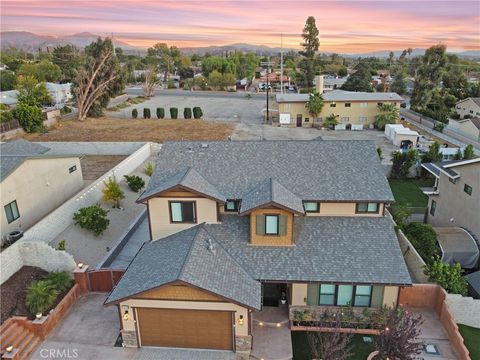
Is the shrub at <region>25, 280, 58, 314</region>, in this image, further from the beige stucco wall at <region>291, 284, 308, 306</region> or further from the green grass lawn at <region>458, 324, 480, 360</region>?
the green grass lawn at <region>458, 324, 480, 360</region>

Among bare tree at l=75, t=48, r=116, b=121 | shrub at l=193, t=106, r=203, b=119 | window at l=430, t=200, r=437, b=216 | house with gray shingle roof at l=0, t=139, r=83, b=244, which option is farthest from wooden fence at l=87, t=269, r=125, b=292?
shrub at l=193, t=106, r=203, b=119

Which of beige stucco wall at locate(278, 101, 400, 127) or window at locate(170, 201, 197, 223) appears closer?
window at locate(170, 201, 197, 223)

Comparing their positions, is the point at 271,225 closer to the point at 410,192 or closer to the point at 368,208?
the point at 368,208

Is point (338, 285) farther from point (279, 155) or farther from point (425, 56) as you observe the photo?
point (425, 56)

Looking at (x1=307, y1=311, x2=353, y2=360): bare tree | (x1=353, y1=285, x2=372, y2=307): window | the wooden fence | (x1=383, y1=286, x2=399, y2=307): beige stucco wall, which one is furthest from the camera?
the wooden fence

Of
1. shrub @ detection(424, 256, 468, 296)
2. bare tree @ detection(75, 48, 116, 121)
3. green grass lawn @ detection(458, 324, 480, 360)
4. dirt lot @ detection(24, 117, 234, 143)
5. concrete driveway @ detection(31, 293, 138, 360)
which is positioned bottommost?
green grass lawn @ detection(458, 324, 480, 360)

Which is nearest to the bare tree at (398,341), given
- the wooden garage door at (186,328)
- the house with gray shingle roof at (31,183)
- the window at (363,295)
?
the window at (363,295)

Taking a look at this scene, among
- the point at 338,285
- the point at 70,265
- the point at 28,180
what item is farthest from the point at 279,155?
the point at 28,180
